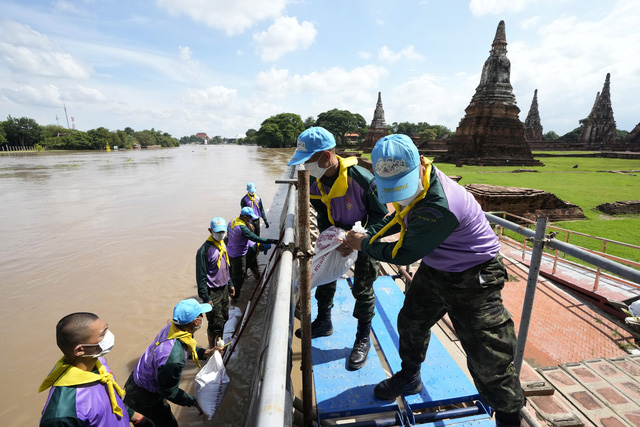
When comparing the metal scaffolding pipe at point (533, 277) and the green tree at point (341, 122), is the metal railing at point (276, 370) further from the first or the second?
the green tree at point (341, 122)

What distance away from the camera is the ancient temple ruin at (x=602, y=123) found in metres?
41.9

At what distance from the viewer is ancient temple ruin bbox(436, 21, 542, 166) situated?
28984 mm

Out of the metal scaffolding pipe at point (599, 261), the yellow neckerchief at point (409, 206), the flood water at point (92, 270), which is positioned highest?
the yellow neckerchief at point (409, 206)

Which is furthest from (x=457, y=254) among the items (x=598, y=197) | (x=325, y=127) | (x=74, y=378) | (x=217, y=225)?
(x=325, y=127)

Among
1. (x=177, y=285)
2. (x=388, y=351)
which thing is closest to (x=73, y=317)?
(x=388, y=351)

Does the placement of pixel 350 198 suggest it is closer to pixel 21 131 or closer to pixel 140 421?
pixel 140 421

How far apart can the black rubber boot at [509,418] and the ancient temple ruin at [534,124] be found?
196 ft

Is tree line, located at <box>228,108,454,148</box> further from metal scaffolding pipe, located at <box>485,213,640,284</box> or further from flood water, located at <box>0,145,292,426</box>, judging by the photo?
metal scaffolding pipe, located at <box>485,213,640,284</box>

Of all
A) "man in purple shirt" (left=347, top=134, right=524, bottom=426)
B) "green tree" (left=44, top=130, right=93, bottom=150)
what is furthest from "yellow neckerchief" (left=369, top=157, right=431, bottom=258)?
"green tree" (left=44, top=130, right=93, bottom=150)

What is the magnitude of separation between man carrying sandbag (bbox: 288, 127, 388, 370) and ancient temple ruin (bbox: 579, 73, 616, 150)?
5460 centimetres

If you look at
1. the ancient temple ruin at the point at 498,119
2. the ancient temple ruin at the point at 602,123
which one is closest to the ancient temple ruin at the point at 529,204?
the ancient temple ruin at the point at 498,119

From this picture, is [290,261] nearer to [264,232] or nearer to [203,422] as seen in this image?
[203,422]

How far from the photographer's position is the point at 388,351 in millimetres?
2615

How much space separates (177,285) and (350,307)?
478 cm
